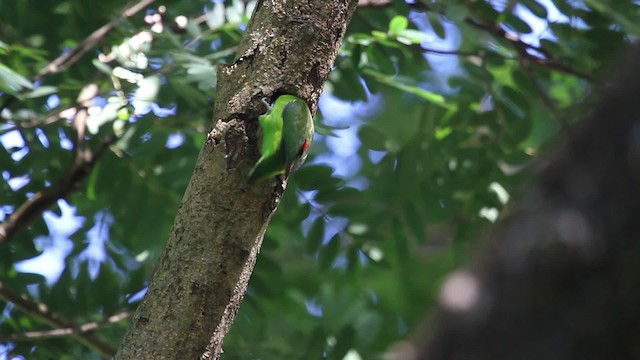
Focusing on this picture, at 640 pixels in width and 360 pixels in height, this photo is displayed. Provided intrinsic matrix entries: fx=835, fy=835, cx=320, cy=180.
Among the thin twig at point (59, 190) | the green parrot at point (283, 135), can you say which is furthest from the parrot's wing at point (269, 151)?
the thin twig at point (59, 190)

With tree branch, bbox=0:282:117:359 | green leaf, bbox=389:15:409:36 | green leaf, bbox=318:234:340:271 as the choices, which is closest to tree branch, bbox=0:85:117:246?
tree branch, bbox=0:282:117:359

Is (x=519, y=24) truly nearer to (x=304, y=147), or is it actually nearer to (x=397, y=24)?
(x=397, y=24)

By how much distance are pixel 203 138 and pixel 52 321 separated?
3.51 feet

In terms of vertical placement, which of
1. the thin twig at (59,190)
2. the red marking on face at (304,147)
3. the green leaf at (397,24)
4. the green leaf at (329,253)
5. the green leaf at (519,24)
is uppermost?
the red marking on face at (304,147)

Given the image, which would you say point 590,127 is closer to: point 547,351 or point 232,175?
point 547,351

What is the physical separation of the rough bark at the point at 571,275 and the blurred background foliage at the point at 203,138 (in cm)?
251

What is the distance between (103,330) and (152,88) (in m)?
1.16

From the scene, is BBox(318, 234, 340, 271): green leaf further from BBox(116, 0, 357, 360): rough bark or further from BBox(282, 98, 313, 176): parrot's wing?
BBox(116, 0, 357, 360): rough bark

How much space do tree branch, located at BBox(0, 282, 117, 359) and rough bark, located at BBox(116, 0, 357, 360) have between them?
147 centimetres

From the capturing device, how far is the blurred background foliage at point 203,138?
3738mm

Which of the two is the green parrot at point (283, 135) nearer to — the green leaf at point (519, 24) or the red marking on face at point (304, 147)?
the red marking on face at point (304, 147)

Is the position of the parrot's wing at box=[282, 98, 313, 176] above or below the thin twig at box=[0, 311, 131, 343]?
above

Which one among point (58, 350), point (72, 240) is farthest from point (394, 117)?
point (58, 350)

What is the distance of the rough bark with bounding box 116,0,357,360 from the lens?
7.03 ft
